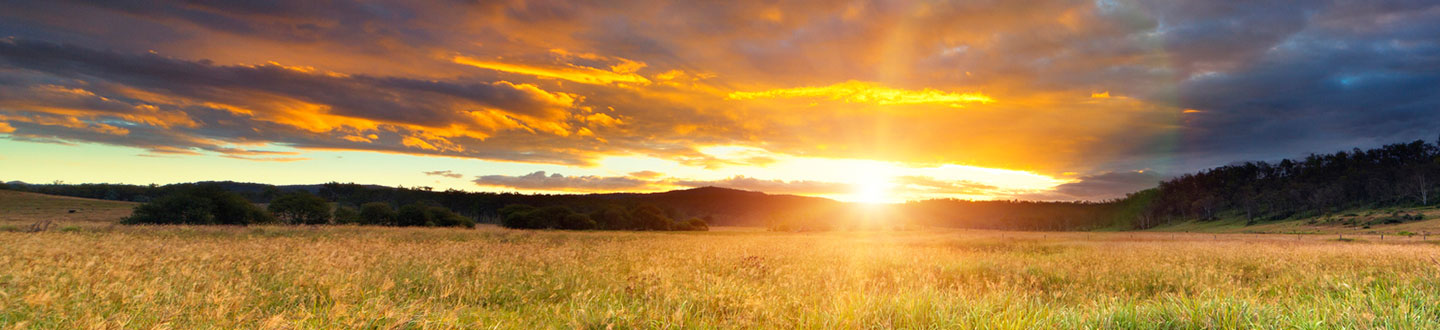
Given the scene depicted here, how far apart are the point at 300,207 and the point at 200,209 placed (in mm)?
9227

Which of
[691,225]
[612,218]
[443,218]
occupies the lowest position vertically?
[691,225]

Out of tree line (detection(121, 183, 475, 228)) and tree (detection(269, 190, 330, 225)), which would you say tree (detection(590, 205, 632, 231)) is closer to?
tree line (detection(121, 183, 475, 228))

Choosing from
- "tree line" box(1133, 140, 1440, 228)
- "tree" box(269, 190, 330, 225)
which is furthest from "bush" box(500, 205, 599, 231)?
"tree line" box(1133, 140, 1440, 228)

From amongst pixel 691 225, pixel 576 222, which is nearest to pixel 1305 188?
pixel 691 225

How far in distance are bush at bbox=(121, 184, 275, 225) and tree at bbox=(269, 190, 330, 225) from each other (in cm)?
227

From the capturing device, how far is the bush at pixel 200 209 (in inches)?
2083

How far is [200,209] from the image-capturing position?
54.1m

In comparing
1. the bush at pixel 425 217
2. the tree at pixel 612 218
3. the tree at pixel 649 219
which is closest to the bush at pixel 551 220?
the tree at pixel 612 218

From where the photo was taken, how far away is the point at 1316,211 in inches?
4747

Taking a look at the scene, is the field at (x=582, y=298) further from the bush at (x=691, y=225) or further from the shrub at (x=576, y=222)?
the bush at (x=691, y=225)

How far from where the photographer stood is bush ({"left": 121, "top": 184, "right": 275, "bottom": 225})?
174ft

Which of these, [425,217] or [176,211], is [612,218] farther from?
[176,211]

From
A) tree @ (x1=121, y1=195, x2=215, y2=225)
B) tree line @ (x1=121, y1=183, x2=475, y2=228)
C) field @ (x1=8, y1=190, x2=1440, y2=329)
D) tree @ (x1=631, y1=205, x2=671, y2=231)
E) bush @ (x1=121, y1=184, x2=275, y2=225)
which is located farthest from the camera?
tree @ (x1=631, y1=205, x2=671, y2=231)

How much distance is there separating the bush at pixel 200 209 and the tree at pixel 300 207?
2.27 meters
